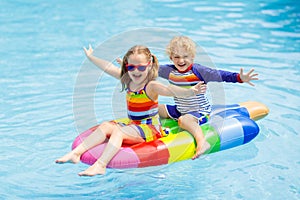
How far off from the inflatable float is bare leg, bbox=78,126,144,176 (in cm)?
5

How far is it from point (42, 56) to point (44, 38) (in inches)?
32.4

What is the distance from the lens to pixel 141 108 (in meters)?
4.62

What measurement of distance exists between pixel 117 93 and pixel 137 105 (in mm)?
592

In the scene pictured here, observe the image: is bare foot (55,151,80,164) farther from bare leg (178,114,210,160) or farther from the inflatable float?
bare leg (178,114,210,160)

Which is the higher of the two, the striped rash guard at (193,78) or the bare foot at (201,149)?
the striped rash guard at (193,78)

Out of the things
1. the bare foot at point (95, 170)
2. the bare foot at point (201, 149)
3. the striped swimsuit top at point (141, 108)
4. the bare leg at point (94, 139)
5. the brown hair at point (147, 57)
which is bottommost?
the bare foot at point (95, 170)

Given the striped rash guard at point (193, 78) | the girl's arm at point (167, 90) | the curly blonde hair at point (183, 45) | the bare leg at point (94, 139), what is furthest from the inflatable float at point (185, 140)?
the curly blonde hair at point (183, 45)

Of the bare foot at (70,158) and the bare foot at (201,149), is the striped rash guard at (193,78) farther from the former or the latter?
the bare foot at (70,158)

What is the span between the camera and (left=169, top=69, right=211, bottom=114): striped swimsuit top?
493 cm

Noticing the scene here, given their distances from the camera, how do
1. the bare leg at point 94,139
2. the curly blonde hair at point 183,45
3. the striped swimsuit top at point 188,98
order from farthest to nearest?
the striped swimsuit top at point 188,98 < the curly blonde hair at point 183,45 < the bare leg at point 94,139

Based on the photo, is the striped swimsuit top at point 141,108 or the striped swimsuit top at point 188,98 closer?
the striped swimsuit top at point 141,108

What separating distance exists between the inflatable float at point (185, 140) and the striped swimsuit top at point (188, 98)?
137 mm

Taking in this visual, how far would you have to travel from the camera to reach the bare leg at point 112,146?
4223 millimetres

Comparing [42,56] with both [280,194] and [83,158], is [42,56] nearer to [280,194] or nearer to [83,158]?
[83,158]
